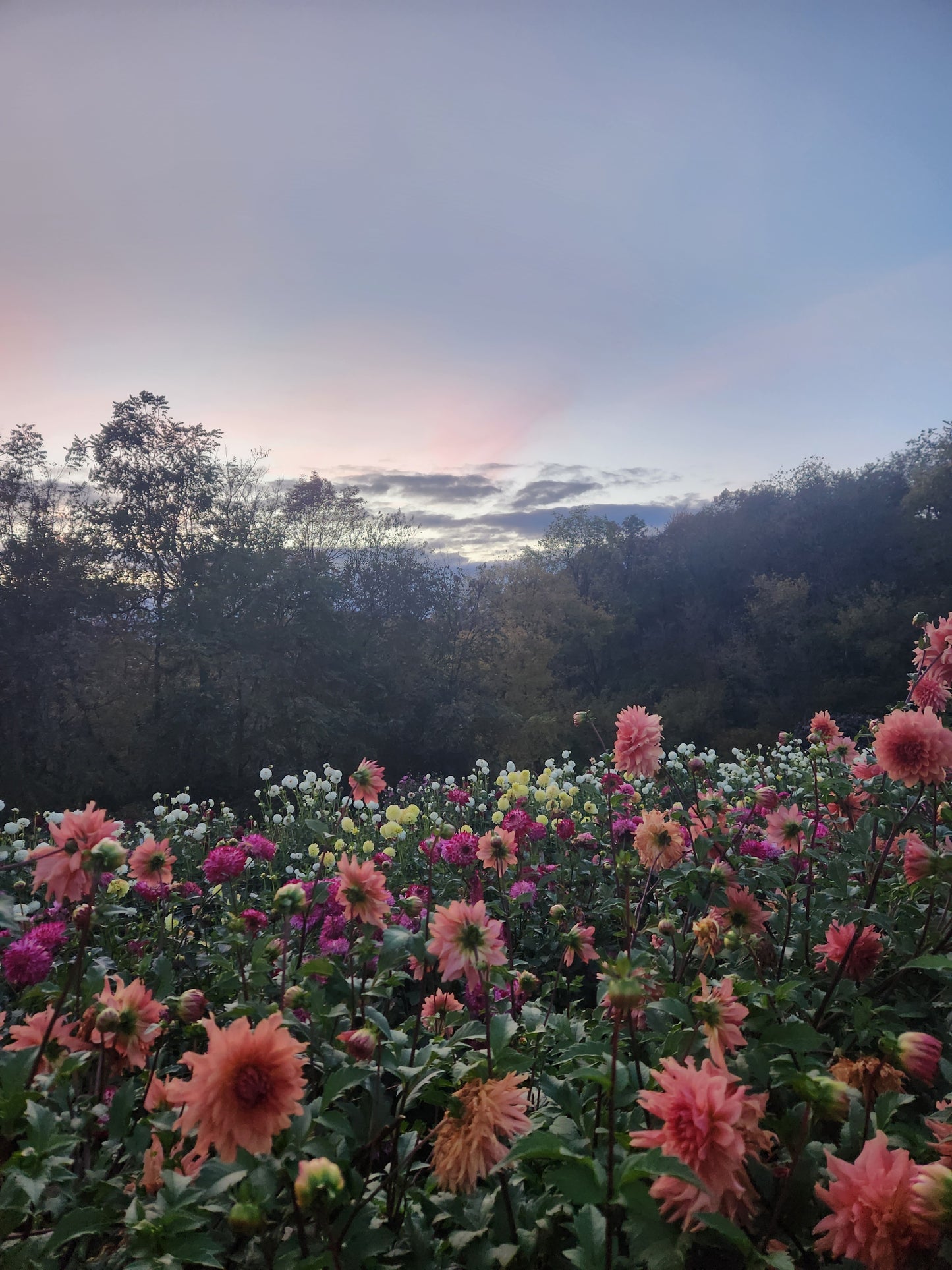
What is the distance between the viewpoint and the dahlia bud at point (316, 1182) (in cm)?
84

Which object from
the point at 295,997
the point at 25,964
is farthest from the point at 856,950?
the point at 25,964

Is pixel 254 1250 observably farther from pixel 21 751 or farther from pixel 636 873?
pixel 21 751

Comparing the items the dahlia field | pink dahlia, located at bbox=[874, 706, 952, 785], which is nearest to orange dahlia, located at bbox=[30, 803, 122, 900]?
the dahlia field

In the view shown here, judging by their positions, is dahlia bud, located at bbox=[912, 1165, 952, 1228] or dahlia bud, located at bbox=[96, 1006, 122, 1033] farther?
dahlia bud, located at bbox=[96, 1006, 122, 1033]

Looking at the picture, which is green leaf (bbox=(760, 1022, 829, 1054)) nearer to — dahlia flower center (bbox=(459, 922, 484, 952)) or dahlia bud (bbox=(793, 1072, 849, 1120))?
dahlia bud (bbox=(793, 1072, 849, 1120))

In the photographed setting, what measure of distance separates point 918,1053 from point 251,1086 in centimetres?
97

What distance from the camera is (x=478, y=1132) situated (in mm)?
1122

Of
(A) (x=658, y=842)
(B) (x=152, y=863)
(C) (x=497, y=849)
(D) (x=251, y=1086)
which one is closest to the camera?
(D) (x=251, y=1086)

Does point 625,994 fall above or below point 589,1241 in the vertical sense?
above

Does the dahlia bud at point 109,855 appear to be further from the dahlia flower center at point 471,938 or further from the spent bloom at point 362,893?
the dahlia flower center at point 471,938

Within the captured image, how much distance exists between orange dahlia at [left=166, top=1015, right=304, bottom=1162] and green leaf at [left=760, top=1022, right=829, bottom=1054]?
2.72 ft

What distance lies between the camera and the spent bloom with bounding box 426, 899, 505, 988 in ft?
4.34

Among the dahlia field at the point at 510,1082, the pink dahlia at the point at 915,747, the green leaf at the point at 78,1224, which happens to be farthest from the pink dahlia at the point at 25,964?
the pink dahlia at the point at 915,747

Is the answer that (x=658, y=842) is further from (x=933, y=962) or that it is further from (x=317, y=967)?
(x=317, y=967)
